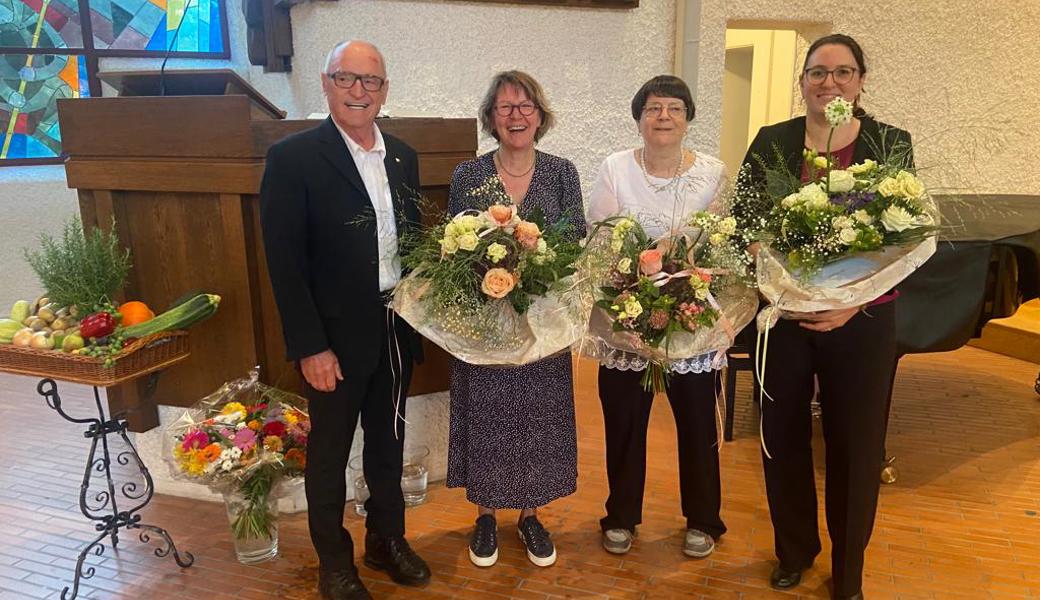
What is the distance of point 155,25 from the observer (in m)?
4.93

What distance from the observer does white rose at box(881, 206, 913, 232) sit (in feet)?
5.39

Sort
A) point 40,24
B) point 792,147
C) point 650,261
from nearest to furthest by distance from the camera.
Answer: point 650,261 < point 792,147 < point 40,24

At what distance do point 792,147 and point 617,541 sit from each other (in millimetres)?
1387

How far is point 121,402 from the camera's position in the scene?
279 centimetres

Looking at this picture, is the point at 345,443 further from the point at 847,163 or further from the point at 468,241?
the point at 847,163

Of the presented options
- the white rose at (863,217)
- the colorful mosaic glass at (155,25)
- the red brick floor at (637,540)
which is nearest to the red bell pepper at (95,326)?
the red brick floor at (637,540)

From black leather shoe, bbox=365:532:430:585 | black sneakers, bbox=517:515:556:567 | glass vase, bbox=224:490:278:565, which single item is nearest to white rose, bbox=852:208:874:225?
black sneakers, bbox=517:515:556:567

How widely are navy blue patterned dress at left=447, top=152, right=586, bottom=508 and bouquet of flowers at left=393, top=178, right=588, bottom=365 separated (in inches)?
7.5

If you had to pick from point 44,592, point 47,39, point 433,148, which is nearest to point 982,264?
point 433,148

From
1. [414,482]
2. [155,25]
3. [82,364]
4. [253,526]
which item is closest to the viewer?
[82,364]

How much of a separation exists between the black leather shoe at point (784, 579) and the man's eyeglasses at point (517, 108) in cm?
161

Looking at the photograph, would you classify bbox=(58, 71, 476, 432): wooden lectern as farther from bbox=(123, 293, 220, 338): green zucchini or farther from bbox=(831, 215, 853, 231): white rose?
A: bbox=(831, 215, 853, 231): white rose

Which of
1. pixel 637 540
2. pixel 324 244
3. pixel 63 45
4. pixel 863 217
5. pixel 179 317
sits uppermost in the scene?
pixel 63 45

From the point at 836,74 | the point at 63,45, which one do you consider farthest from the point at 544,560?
the point at 63,45
